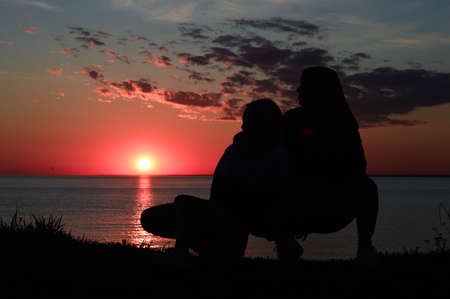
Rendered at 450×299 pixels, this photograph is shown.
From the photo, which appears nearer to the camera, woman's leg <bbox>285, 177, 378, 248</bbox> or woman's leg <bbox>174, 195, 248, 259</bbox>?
woman's leg <bbox>174, 195, 248, 259</bbox>

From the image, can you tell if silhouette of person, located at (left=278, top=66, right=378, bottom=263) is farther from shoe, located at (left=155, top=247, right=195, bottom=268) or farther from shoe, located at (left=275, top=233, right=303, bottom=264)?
shoe, located at (left=155, top=247, right=195, bottom=268)

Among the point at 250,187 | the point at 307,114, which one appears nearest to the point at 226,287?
the point at 250,187

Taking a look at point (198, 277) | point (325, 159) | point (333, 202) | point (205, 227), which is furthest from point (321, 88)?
point (198, 277)

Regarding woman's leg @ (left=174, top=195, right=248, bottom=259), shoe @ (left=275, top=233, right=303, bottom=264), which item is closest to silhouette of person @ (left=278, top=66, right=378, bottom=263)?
shoe @ (left=275, top=233, right=303, bottom=264)

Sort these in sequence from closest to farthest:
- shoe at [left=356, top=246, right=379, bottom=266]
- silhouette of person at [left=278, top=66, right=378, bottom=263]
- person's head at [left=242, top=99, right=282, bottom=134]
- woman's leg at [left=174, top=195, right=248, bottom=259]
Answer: person's head at [left=242, top=99, right=282, bottom=134], woman's leg at [left=174, top=195, right=248, bottom=259], silhouette of person at [left=278, top=66, right=378, bottom=263], shoe at [left=356, top=246, right=379, bottom=266]

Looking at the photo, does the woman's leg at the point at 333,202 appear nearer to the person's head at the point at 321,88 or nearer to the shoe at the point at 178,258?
the person's head at the point at 321,88

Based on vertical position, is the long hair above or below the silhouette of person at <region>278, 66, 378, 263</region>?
above

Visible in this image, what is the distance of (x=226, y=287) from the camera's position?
4.74 m

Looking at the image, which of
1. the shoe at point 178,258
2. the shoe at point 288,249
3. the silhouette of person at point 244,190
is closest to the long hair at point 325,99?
the silhouette of person at point 244,190

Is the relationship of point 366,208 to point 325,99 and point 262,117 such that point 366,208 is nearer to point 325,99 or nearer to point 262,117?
point 325,99

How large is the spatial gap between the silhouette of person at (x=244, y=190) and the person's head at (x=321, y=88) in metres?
0.69

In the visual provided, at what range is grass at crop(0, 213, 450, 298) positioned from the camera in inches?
181

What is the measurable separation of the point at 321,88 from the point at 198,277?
2.70 meters

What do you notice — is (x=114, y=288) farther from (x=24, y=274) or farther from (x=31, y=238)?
(x=31, y=238)
